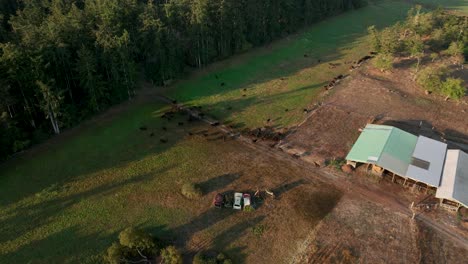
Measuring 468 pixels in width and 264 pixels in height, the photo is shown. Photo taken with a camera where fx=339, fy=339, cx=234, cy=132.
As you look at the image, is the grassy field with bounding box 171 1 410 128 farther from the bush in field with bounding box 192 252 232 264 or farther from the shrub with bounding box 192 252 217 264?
the shrub with bounding box 192 252 217 264

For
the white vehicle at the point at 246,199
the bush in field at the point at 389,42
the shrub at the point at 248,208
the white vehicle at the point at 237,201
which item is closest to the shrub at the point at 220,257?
the white vehicle at the point at 237,201

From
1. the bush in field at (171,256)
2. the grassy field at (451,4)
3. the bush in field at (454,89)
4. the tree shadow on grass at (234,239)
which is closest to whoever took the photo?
the bush in field at (171,256)

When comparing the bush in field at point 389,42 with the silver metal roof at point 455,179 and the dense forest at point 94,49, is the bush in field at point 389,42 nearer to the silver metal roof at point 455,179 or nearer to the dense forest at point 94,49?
the dense forest at point 94,49

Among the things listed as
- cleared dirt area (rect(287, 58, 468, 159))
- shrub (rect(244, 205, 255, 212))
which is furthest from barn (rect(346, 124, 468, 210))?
shrub (rect(244, 205, 255, 212))

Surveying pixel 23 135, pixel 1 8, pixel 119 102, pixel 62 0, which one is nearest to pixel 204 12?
pixel 119 102

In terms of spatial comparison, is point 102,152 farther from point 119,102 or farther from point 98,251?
point 98,251

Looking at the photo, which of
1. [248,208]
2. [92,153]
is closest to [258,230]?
[248,208]
